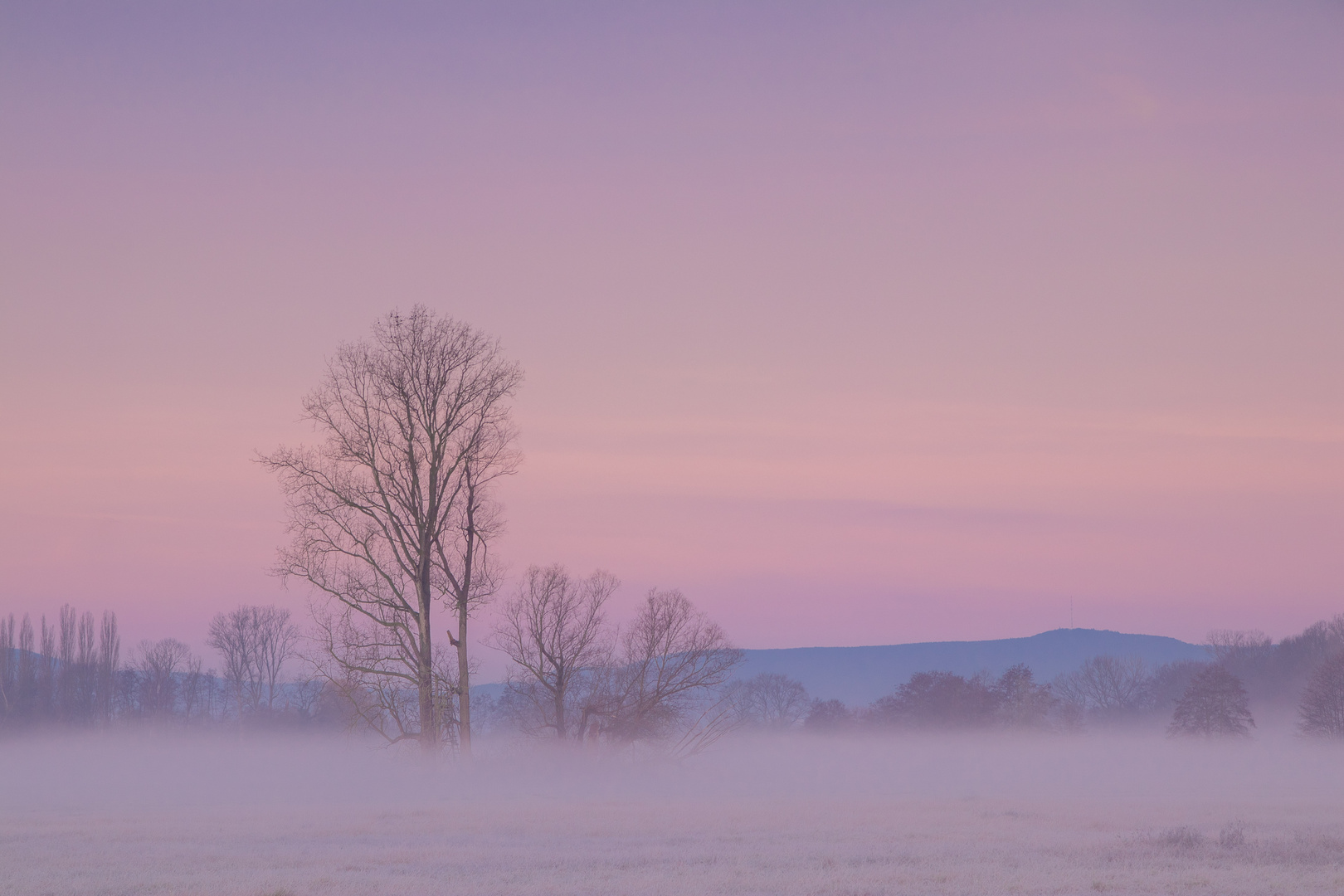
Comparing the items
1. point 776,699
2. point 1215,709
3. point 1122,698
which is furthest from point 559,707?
point 1122,698

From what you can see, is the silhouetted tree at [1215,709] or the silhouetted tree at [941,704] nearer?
the silhouetted tree at [1215,709]

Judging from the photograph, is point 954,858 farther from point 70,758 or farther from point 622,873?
point 70,758

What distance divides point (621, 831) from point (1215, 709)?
210 ft

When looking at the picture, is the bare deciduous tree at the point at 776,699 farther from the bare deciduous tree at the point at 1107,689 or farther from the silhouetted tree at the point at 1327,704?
the silhouetted tree at the point at 1327,704

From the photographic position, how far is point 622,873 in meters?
14.3

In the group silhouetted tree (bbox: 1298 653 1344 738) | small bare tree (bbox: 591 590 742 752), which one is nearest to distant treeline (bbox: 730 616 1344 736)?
silhouetted tree (bbox: 1298 653 1344 738)

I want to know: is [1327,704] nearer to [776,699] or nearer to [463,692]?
[463,692]

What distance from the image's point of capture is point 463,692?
100 feet

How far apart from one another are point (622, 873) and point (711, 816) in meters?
9.02

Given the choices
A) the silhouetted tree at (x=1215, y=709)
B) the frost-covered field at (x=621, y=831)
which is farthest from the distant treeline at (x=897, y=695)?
the frost-covered field at (x=621, y=831)

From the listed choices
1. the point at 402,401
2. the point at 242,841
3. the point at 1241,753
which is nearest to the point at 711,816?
the point at 242,841

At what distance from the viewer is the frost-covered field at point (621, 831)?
1377 centimetres

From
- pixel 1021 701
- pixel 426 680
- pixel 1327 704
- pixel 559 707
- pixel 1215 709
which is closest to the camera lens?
pixel 426 680

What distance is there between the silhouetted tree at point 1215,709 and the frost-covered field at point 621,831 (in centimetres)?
2817
